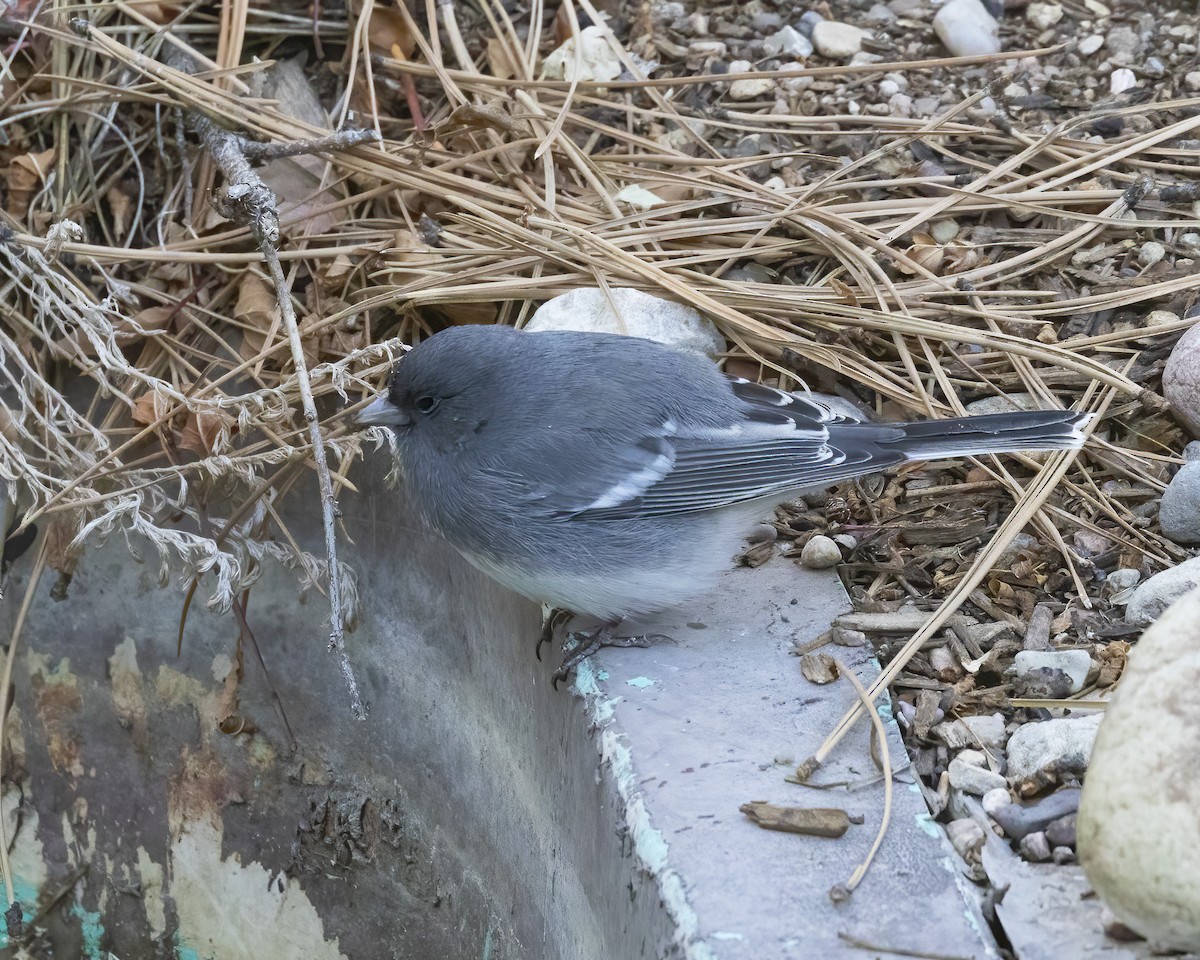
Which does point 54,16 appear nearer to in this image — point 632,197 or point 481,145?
point 481,145

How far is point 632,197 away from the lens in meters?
3.45

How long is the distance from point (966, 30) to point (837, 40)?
387 mm

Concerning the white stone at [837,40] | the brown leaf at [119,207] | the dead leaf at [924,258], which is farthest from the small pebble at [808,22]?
the brown leaf at [119,207]

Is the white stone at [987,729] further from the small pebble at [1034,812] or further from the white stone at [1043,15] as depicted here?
the white stone at [1043,15]

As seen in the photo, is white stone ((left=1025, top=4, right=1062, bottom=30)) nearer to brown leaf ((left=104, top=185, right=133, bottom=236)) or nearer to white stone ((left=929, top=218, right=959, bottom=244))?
white stone ((left=929, top=218, right=959, bottom=244))

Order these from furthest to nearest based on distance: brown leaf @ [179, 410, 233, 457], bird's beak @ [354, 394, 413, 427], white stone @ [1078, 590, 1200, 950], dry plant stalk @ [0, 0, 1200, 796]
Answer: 1. brown leaf @ [179, 410, 233, 457]
2. dry plant stalk @ [0, 0, 1200, 796]
3. bird's beak @ [354, 394, 413, 427]
4. white stone @ [1078, 590, 1200, 950]

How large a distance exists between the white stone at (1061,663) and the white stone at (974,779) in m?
0.29

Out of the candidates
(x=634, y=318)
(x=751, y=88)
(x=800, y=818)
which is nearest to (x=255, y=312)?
(x=634, y=318)

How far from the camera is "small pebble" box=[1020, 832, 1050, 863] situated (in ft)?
6.41

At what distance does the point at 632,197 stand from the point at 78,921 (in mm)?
2751

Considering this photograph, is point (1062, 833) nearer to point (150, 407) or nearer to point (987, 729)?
point (987, 729)

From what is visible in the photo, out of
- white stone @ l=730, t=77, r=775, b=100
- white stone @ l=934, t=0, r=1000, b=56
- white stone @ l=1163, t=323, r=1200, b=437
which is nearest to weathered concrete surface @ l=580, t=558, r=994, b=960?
white stone @ l=1163, t=323, r=1200, b=437

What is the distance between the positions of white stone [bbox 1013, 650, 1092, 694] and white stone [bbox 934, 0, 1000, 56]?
217 centimetres

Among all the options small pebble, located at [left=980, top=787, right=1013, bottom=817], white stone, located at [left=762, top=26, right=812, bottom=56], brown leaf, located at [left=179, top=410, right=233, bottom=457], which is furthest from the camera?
white stone, located at [left=762, top=26, right=812, bottom=56]
